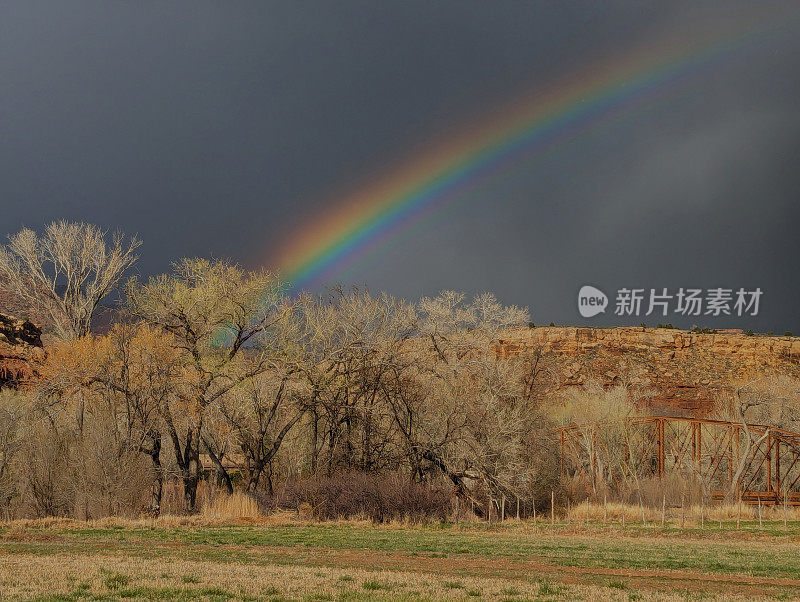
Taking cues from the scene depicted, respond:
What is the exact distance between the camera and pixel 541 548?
2259 cm

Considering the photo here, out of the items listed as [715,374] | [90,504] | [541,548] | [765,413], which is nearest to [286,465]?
[90,504]

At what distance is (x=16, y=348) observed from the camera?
72375 millimetres

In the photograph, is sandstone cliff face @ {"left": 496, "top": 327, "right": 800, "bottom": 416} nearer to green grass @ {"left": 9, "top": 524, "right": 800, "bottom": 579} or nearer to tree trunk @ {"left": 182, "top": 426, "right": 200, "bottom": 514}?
tree trunk @ {"left": 182, "top": 426, "right": 200, "bottom": 514}

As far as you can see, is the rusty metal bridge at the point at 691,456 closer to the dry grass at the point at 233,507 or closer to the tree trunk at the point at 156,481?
the dry grass at the point at 233,507

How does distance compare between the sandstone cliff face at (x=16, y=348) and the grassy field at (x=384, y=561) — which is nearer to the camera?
the grassy field at (x=384, y=561)

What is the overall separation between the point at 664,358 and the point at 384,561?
106 m

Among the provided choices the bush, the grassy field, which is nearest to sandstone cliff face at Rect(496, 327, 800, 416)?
the bush

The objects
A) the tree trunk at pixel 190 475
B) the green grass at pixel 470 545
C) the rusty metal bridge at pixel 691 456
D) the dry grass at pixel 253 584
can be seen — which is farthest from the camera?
the rusty metal bridge at pixel 691 456

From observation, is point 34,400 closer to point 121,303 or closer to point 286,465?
point 121,303

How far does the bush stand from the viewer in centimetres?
3284

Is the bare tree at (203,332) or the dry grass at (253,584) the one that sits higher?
the bare tree at (203,332)

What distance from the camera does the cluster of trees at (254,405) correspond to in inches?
1297

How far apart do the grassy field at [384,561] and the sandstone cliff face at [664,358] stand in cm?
7532

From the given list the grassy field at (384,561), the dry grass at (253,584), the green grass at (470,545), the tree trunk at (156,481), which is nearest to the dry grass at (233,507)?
the grassy field at (384,561)
